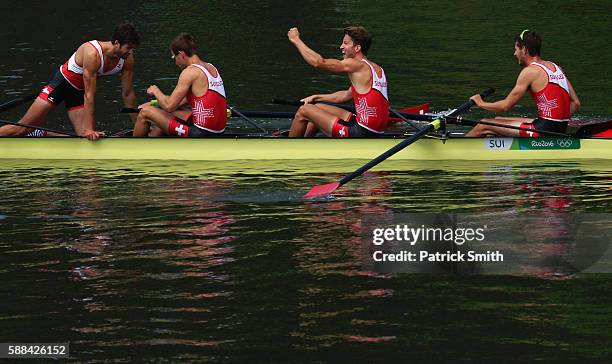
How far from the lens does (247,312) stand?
13.5 meters

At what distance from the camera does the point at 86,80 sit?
814 inches

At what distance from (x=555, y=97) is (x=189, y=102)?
17.9ft

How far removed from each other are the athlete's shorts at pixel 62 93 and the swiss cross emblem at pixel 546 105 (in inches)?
275

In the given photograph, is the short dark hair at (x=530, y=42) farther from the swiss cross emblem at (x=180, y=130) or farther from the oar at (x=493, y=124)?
the swiss cross emblem at (x=180, y=130)

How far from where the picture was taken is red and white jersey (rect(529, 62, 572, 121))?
66.4 feet

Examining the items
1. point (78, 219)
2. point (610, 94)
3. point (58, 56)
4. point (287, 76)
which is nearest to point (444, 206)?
point (78, 219)

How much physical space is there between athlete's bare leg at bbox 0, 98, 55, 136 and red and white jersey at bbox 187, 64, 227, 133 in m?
2.39

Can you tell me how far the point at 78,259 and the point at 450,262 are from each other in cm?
415

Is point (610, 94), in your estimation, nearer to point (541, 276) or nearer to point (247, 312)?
point (541, 276)

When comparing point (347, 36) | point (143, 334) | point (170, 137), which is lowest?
point (143, 334)

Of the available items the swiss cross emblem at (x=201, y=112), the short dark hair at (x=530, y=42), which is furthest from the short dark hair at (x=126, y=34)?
the short dark hair at (x=530, y=42)

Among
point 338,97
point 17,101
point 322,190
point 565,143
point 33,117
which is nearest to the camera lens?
point 322,190

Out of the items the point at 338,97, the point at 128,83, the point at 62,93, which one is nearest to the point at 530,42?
the point at 338,97

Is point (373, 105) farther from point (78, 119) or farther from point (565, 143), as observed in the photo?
point (78, 119)
